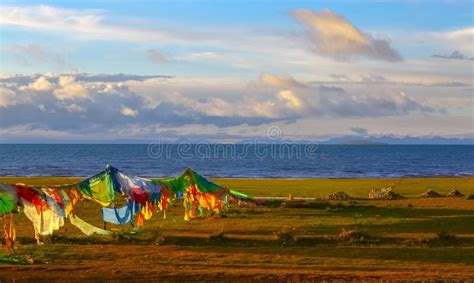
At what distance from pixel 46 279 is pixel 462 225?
2503cm

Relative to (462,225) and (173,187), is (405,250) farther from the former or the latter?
(173,187)

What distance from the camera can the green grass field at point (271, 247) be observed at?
26.8 metres

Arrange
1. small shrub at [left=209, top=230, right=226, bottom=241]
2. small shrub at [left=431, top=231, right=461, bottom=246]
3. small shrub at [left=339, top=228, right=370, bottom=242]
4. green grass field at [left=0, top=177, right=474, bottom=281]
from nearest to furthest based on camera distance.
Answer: green grass field at [left=0, top=177, right=474, bottom=281] → small shrub at [left=431, top=231, right=461, bottom=246] → small shrub at [left=339, top=228, right=370, bottom=242] → small shrub at [left=209, top=230, right=226, bottom=241]

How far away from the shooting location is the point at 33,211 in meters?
31.6

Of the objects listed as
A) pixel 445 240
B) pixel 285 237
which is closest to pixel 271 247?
pixel 285 237

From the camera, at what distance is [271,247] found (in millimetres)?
32562

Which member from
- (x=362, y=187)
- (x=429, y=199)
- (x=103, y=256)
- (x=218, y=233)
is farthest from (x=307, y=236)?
(x=362, y=187)

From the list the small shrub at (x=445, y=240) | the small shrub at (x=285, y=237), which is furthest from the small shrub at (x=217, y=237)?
the small shrub at (x=445, y=240)

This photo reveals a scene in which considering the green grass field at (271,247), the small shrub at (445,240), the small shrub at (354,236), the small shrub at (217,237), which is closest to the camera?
the green grass field at (271,247)

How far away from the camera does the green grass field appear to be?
2678cm

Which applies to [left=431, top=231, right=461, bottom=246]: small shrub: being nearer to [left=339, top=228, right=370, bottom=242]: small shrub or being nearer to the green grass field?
the green grass field

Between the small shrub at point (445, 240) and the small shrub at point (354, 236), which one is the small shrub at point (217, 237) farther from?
the small shrub at point (445, 240)

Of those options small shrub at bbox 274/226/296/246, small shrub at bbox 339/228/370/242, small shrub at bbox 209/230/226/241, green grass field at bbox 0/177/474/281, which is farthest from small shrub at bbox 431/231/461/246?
small shrub at bbox 209/230/226/241

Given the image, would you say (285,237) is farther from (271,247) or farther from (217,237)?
(217,237)
